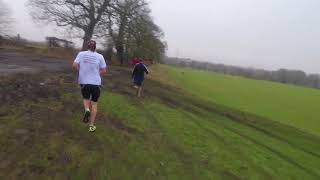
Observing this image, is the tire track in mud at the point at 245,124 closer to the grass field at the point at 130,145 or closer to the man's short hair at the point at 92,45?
the grass field at the point at 130,145

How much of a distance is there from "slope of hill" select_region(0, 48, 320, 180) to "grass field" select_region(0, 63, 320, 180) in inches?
0.8

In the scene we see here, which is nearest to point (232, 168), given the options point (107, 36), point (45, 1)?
point (107, 36)

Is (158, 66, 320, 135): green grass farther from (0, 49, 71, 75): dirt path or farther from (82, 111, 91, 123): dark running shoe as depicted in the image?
(82, 111, 91, 123): dark running shoe

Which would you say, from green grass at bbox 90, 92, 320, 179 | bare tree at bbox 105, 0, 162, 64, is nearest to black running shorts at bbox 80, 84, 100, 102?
green grass at bbox 90, 92, 320, 179

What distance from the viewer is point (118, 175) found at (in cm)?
941

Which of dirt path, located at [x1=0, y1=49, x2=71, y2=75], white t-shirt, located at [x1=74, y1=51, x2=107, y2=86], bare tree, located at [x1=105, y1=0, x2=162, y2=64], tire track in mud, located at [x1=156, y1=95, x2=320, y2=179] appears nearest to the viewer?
white t-shirt, located at [x1=74, y1=51, x2=107, y2=86]

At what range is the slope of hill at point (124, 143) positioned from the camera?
31.0 ft

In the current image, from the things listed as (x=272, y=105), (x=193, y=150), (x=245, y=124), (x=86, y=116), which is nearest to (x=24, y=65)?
(x=245, y=124)

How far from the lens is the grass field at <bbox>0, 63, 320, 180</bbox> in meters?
9.40

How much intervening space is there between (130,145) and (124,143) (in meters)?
0.16

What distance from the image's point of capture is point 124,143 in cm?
1152

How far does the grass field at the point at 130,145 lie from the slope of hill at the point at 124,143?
0.02m

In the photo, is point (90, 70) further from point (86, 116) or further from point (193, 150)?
point (193, 150)

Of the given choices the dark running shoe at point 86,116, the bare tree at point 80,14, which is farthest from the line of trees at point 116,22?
the dark running shoe at point 86,116
